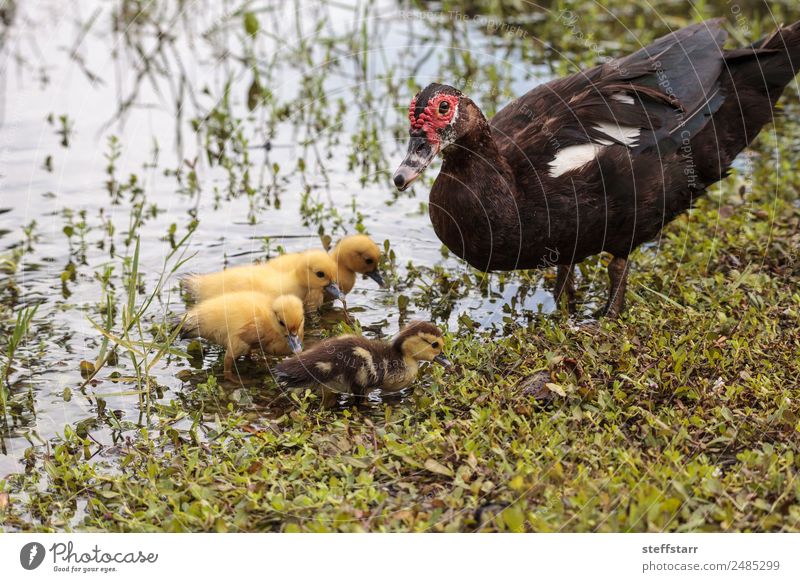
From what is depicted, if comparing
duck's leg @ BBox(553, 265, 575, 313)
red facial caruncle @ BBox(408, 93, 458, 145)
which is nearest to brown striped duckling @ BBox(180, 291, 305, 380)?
red facial caruncle @ BBox(408, 93, 458, 145)

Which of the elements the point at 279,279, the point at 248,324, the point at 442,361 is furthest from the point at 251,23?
the point at 442,361

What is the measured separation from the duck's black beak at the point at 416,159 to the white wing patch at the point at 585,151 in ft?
1.99

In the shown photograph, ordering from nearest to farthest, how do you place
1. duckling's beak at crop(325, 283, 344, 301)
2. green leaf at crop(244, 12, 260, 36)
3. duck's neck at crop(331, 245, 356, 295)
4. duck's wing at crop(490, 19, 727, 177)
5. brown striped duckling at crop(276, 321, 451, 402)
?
brown striped duckling at crop(276, 321, 451, 402)
duck's wing at crop(490, 19, 727, 177)
duckling's beak at crop(325, 283, 344, 301)
duck's neck at crop(331, 245, 356, 295)
green leaf at crop(244, 12, 260, 36)

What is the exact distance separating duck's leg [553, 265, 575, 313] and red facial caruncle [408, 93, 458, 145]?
118cm

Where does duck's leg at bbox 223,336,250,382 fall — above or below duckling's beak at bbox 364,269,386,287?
below

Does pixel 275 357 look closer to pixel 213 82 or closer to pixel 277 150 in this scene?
pixel 277 150

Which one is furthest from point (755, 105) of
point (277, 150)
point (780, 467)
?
point (277, 150)

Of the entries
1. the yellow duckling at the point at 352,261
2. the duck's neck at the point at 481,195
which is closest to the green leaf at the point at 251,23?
the yellow duckling at the point at 352,261

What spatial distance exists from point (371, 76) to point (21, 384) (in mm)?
4182

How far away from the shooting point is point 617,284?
5.29 m

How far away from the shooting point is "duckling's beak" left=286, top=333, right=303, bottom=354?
478cm

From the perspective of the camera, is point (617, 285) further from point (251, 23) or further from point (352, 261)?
point (251, 23)

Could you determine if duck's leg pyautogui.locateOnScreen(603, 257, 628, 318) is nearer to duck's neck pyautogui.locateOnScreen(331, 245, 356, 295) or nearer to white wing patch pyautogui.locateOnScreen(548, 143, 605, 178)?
white wing patch pyautogui.locateOnScreen(548, 143, 605, 178)

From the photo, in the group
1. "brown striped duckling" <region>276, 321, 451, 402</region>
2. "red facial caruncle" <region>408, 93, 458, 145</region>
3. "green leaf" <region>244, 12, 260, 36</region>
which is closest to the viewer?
"brown striped duckling" <region>276, 321, 451, 402</region>
